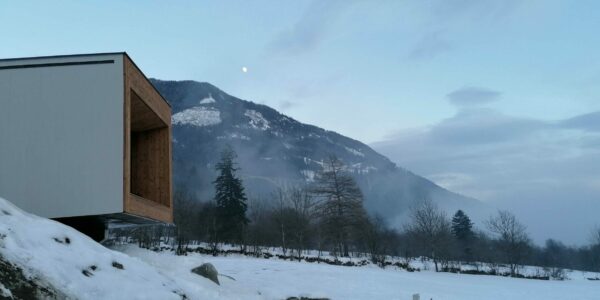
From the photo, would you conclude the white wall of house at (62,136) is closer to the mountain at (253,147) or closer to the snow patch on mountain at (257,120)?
the mountain at (253,147)

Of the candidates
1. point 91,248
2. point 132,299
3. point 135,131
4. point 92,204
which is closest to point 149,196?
point 135,131

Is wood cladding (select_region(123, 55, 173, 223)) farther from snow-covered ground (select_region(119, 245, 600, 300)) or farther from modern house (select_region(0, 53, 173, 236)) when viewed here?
snow-covered ground (select_region(119, 245, 600, 300))

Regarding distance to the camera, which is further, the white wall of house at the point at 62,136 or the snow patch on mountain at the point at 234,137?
the snow patch on mountain at the point at 234,137

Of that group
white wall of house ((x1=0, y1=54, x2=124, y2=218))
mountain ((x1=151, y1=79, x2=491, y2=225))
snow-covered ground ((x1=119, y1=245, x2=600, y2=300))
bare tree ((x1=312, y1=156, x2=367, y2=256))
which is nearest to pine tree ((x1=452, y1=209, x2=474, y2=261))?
bare tree ((x1=312, y1=156, x2=367, y2=256))

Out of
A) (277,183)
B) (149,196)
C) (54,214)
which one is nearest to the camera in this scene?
(54,214)

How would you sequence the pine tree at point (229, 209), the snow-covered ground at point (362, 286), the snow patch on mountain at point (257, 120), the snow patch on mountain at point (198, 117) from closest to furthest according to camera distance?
1. the snow-covered ground at point (362, 286)
2. the pine tree at point (229, 209)
3. the snow patch on mountain at point (198, 117)
4. the snow patch on mountain at point (257, 120)

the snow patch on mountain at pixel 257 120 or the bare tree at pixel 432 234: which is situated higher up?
the snow patch on mountain at pixel 257 120

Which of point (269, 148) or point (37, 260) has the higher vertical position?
point (269, 148)

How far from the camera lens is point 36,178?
34.9 feet

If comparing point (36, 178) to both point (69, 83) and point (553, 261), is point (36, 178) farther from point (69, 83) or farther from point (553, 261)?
point (553, 261)

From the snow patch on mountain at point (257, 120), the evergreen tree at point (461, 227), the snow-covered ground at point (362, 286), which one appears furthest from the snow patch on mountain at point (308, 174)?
the snow-covered ground at point (362, 286)

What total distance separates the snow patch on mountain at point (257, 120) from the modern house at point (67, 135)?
16909 centimetres

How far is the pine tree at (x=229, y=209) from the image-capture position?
42.4 meters

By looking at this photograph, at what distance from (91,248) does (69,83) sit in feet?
17.8
